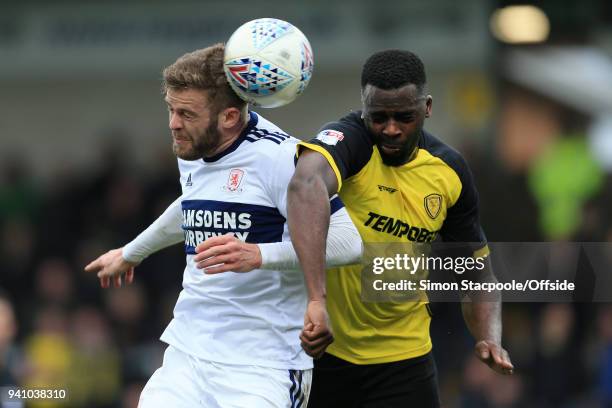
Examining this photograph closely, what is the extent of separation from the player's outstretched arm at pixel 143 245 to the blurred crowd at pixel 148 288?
3077mm

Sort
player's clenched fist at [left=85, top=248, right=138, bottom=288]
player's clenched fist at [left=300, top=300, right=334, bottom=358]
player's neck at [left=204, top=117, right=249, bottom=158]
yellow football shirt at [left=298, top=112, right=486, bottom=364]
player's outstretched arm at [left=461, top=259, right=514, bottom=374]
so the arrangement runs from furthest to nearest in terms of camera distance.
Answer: player's clenched fist at [left=85, top=248, right=138, bottom=288] → player's outstretched arm at [left=461, top=259, right=514, bottom=374] → yellow football shirt at [left=298, top=112, right=486, bottom=364] → player's neck at [left=204, top=117, right=249, bottom=158] → player's clenched fist at [left=300, top=300, right=334, bottom=358]

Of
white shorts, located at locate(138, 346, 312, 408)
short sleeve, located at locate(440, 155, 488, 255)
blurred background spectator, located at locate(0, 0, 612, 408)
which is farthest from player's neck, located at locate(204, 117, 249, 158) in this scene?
blurred background spectator, located at locate(0, 0, 612, 408)

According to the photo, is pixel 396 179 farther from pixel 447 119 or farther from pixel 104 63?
pixel 104 63

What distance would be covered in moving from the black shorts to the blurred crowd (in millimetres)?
3124

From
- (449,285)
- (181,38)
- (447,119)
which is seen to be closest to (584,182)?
(447,119)

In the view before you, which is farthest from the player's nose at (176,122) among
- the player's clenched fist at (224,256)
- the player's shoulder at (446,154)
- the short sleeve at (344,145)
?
the player's shoulder at (446,154)

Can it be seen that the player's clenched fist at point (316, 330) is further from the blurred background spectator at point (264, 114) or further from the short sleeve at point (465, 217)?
the blurred background spectator at point (264, 114)

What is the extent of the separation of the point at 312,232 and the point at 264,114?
10.1 m

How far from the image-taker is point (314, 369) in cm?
575

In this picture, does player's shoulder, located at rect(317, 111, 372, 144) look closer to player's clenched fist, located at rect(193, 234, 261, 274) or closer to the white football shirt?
the white football shirt

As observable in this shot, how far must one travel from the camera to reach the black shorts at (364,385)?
571 cm

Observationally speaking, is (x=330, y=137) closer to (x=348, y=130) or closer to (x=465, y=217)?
(x=348, y=130)

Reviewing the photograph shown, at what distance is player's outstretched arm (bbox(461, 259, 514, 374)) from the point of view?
5.78 metres

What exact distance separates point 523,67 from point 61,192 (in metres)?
6.48
